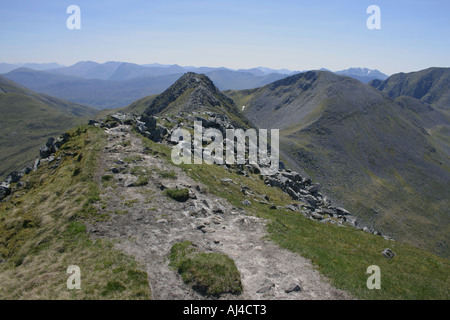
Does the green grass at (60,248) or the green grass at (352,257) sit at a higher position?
the green grass at (60,248)

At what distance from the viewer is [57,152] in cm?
4050

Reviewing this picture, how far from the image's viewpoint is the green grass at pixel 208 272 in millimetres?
15734

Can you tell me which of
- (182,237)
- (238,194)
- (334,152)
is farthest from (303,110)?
(182,237)

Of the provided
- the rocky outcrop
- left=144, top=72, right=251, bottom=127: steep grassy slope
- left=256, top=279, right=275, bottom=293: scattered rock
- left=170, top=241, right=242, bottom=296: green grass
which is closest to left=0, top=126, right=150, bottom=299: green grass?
left=170, top=241, right=242, bottom=296: green grass

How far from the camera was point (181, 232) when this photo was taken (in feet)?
73.6

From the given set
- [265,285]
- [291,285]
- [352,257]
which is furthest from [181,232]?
[352,257]

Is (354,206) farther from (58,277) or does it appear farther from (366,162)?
(58,277)

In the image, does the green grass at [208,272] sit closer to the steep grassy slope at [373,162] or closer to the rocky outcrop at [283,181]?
the rocky outcrop at [283,181]

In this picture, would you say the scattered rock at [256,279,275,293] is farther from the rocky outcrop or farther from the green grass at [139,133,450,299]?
the rocky outcrop

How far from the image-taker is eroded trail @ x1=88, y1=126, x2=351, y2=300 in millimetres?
16297

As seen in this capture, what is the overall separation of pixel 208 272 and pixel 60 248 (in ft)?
36.7

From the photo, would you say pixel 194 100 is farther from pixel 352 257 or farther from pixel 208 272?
pixel 208 272

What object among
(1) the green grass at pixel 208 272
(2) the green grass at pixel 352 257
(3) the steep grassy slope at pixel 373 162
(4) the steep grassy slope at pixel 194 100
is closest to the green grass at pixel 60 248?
(1) the green grass at pixel 208 272

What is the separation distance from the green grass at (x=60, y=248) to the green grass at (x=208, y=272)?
2.57 metres
